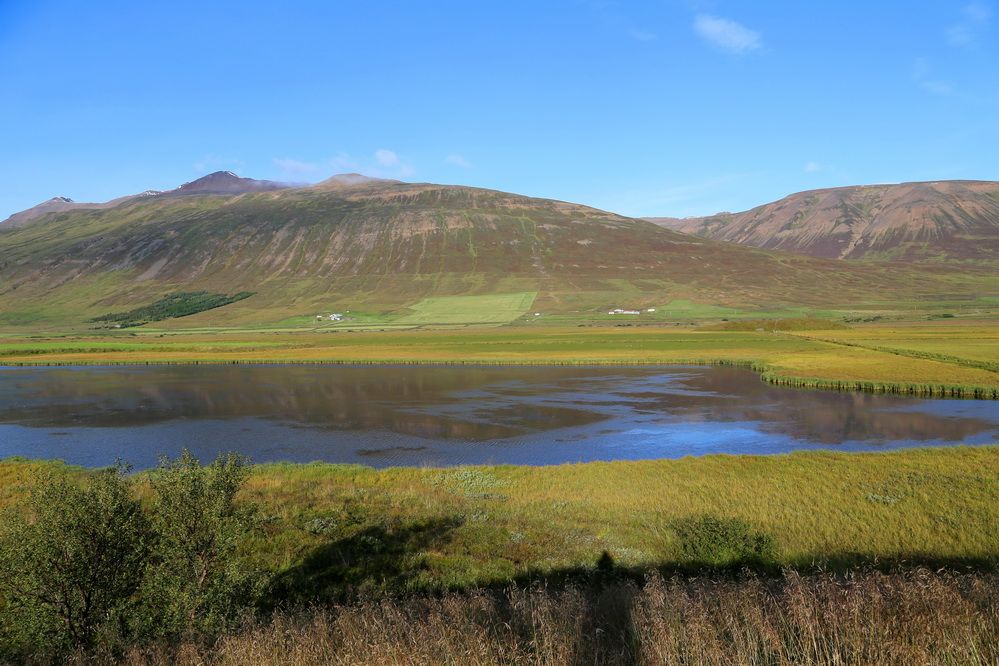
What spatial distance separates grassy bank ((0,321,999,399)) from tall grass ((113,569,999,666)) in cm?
5878

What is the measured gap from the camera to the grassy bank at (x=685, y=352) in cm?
6234

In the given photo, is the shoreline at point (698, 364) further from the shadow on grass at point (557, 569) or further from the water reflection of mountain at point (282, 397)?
the shadow on grass at point (557, 569)

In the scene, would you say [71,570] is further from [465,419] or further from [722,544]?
[465,419]

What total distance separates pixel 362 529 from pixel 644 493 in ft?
40.1

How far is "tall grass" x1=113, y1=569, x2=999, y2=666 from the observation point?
7.33 meters

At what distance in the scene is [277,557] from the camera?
1825 cm

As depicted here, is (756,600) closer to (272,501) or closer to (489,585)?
(489,585)

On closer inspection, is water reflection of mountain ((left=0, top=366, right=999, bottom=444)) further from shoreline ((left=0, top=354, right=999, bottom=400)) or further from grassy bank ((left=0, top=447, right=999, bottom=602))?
grassy bank ((left=0, top=447, right=999, bottom=602))

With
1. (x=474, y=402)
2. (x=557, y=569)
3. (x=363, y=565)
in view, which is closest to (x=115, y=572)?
(x=363, y=565)

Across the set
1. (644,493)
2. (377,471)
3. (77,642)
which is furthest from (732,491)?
(77,642)

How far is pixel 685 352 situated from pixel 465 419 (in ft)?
175

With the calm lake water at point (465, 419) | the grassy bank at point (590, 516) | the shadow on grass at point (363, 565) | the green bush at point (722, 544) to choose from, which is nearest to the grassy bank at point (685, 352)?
the calm lake water at point (465, 419)

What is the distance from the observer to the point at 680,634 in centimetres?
797

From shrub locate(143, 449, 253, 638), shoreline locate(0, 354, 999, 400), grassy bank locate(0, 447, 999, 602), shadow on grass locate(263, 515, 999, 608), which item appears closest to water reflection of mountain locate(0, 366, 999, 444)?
shoreline locate(0, 354, 999, 400)
